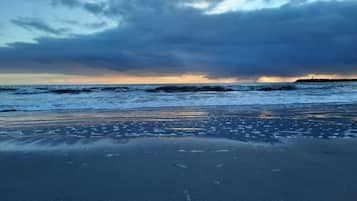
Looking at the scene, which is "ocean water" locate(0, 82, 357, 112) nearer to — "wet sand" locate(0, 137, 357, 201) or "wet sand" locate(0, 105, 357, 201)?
"wet sand" locate(0, 105, 357, 201)

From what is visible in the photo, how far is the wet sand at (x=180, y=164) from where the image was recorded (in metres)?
3.07

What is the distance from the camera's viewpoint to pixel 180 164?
4105 mm

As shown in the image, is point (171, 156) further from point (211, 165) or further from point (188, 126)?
point (188, 126)

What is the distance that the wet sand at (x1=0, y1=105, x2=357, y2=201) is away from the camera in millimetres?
3074

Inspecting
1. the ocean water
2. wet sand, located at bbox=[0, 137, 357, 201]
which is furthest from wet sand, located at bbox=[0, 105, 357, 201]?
the ocean water

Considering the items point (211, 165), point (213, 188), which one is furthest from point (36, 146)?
point (213, 188)

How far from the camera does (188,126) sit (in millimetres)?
7762

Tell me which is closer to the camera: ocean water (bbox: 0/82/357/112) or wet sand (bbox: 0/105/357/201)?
wet sand (bbox: 0/105/357/201)

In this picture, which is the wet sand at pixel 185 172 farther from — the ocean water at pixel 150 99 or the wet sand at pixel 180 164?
the ocean water at pixel 150 99

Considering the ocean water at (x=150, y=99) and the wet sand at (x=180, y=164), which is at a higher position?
the ocean water at (x=150, y=99)

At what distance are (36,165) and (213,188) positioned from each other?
9.10 feet

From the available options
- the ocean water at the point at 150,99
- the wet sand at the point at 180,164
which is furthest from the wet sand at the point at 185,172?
the ocean water at the point at 150,99

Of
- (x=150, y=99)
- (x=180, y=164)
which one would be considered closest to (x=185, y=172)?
(x=180, y=164)

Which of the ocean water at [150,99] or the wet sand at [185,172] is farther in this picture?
the ocean water at [150,99]
